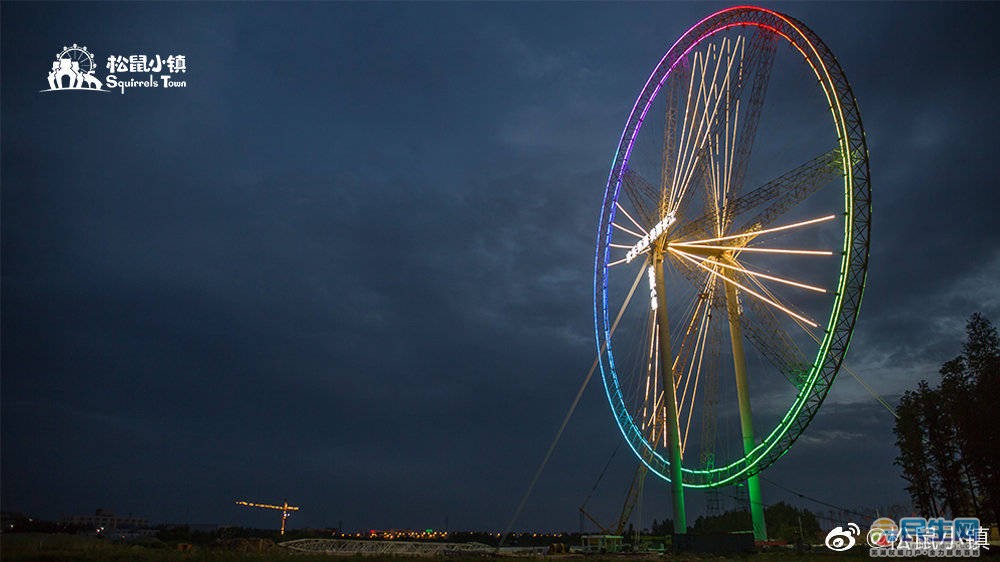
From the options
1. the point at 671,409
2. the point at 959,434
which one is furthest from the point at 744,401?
the point at 959,434

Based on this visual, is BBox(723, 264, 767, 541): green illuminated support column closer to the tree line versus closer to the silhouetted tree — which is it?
the tree line

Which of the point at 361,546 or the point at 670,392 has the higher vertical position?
the point at 670,392

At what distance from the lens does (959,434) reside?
4112cm

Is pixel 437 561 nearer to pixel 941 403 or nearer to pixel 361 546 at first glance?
pixel 361 546

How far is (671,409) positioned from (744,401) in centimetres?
386

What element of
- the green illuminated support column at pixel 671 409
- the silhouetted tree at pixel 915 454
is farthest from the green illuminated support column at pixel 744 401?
the silhouetted tree at pixel 915 454

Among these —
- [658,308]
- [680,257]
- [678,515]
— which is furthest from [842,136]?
[678,515]

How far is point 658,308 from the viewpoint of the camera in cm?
3756

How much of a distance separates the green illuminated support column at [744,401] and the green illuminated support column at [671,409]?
3.48m

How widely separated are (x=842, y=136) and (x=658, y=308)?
13363 millimetres

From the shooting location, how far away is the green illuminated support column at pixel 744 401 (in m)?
33.8

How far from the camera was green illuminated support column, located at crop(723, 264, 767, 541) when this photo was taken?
1330 inches

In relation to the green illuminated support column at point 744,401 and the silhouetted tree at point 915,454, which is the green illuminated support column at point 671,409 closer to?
the green illuminated support column at point 744,401

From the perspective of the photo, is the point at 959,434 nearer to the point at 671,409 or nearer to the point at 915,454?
the point at 915,454
